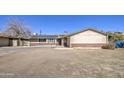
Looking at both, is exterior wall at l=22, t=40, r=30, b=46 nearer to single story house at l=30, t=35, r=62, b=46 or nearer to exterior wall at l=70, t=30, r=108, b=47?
single story house at l=30, t=35, r=62, b=46

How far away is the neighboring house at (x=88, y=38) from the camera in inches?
691

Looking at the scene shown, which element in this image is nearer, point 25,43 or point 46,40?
point 25,43

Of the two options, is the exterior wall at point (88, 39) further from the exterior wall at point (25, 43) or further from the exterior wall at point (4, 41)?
the exterior wall at point (25, 43)

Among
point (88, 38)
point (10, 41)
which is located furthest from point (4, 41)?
point (88, 38)

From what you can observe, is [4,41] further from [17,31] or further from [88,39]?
[88,39]

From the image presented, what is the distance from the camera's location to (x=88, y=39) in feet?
59.1

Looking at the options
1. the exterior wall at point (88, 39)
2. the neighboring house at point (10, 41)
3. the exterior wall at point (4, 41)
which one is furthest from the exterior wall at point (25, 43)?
the exterior wall at point (88, 39)

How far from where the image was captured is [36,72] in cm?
586

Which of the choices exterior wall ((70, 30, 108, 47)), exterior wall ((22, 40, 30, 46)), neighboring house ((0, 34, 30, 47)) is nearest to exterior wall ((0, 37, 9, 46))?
neighboring house ((0, 34, 30, 47))

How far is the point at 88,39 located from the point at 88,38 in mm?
170

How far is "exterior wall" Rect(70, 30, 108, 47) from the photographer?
690 inches
